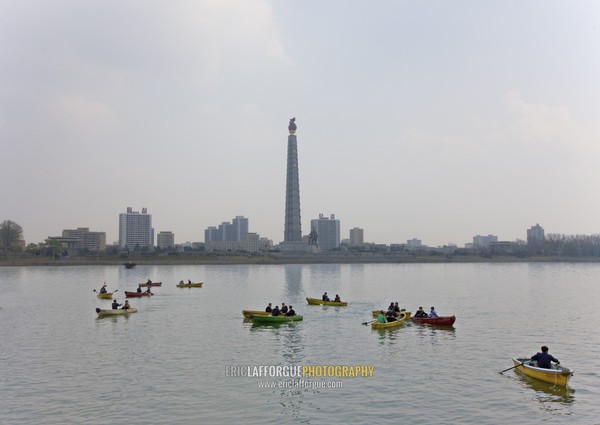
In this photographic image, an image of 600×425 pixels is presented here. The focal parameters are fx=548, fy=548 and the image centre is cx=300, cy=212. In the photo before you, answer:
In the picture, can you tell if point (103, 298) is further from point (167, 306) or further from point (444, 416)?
point (444, 416)

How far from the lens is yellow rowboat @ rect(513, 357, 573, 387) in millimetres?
25297

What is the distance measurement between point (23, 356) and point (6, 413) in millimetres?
12012

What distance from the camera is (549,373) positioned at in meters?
25.7

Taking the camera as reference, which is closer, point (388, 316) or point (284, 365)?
point (284, 365)

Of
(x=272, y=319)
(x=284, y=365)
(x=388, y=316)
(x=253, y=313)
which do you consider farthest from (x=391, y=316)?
(x=284, y=365)

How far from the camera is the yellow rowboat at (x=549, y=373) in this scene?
25297 mm

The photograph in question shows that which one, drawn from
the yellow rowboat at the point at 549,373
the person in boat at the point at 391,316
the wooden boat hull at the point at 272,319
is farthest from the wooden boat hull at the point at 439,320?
the yellow rowboat at the point at 549,373

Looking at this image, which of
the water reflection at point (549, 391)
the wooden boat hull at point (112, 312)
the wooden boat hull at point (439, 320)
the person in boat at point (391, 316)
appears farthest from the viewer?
the wooden boat hull at point (112, 312)

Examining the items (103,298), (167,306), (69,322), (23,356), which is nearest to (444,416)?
(23,356)

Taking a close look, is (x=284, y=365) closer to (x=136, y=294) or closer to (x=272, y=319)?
(x=272, y=319)

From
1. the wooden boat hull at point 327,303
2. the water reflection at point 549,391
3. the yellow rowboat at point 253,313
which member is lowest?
the water reflection at point 549,391

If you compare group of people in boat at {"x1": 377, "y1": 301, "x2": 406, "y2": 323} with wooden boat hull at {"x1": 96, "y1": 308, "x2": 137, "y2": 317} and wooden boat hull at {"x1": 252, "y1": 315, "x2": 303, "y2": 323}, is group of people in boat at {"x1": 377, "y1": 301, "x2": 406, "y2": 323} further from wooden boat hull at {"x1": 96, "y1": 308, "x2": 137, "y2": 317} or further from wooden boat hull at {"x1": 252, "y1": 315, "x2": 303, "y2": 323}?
wooden boat hull at {"x1": 96, "y1": 308, "x2": 137, "y2": 317}

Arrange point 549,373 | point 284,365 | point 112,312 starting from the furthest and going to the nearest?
1. point 112,312
2. point 284,365
3. point 549,373

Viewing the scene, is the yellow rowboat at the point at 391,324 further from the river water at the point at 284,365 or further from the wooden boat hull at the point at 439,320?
the wooden boat hull at the point at 439,320
